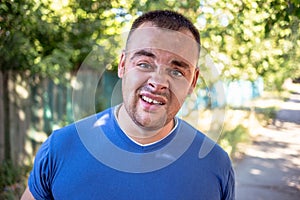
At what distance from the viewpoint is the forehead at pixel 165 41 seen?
1.40 metres

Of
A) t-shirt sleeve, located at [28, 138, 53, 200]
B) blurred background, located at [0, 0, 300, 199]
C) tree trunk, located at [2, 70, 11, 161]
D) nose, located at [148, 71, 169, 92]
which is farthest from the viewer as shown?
tree trunk, located at [2, 70, 11, 161]

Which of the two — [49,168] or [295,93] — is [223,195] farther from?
[295,93]

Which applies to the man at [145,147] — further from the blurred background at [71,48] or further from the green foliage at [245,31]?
the green foliage at [245,31]

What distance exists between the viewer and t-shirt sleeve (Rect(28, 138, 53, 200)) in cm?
147

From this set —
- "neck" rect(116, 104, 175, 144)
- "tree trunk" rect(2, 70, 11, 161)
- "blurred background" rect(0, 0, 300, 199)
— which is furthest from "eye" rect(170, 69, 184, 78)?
"tree trunk" rect(2, 70, 11, 161)

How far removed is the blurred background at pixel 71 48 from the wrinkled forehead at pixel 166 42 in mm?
713

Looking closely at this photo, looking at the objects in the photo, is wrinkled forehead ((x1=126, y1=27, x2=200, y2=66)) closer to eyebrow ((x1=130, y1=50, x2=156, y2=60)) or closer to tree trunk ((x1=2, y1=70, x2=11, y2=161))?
eyebrow ((x1=130, y1=50, x2=156, y2=60))

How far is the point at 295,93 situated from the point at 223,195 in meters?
20.8

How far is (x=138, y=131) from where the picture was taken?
1505 millimetres

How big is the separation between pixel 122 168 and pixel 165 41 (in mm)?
466

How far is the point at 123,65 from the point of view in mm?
1518

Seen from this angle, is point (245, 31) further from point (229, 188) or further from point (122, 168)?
point (122, 168)

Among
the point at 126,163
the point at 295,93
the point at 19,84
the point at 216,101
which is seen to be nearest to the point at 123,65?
the point at 126,163

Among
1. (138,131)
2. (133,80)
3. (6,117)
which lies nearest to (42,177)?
(138,131)
